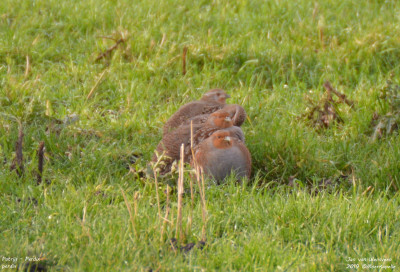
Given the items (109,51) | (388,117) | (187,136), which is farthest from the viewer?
(109,51)

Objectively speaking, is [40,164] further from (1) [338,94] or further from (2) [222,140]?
(1) [338,94]

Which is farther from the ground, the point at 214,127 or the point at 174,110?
the point at 214,127

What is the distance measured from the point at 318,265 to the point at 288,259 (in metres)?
0.17

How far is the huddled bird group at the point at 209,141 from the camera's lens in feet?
14.5

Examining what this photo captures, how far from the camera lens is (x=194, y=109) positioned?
17.1 ft

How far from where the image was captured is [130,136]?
18.3 feet

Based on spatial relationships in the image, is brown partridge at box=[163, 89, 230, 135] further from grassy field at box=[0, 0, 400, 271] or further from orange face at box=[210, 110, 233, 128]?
orange face at box=[210, 110, 233, 128]

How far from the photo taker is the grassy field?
3.38m

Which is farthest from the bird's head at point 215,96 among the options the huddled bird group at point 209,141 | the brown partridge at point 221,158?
the brown partridge at point 221,158

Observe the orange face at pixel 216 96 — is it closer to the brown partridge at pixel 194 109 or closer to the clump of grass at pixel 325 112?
the brown partridge at pixel 194 109

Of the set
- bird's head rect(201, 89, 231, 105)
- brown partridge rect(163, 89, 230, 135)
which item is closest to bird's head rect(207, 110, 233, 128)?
brown partridge rect(163, 89, 230, 135)

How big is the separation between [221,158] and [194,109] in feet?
3.10

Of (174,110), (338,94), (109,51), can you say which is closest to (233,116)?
(174,110)

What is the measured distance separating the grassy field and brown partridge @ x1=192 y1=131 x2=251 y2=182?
0.18 meters
